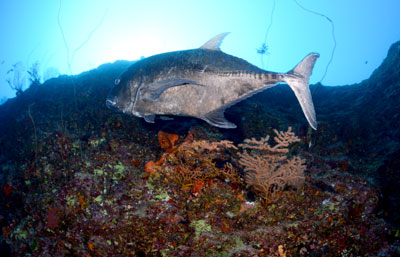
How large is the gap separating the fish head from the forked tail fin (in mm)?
2608

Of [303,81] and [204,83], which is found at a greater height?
[204,83]

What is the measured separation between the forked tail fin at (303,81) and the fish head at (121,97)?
2.61 meters

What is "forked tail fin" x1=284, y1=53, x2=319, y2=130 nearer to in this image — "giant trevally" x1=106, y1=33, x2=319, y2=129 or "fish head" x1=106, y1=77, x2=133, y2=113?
"giant trevally" x1=106, y1=33, x2=319, y2=129

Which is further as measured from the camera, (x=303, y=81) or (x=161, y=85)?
(x=161, y=85)

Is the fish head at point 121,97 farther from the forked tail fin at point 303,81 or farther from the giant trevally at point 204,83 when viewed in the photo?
the forked tail fin at point 303,81

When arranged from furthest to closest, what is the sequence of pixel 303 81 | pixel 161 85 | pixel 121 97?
1. pixel 121 97
2. pixel 161 85
3. pixel 303 81

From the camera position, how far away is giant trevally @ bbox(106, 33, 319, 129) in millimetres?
2758

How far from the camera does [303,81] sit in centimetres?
275

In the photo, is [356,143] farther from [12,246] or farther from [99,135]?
[12,246]

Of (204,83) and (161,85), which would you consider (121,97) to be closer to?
(161,85)

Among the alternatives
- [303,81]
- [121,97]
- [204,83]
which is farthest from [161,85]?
[303,81]

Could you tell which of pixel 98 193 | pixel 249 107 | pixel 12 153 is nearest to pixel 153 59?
pixel 98 193

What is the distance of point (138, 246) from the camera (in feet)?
9.95

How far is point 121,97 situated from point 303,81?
119 inches
